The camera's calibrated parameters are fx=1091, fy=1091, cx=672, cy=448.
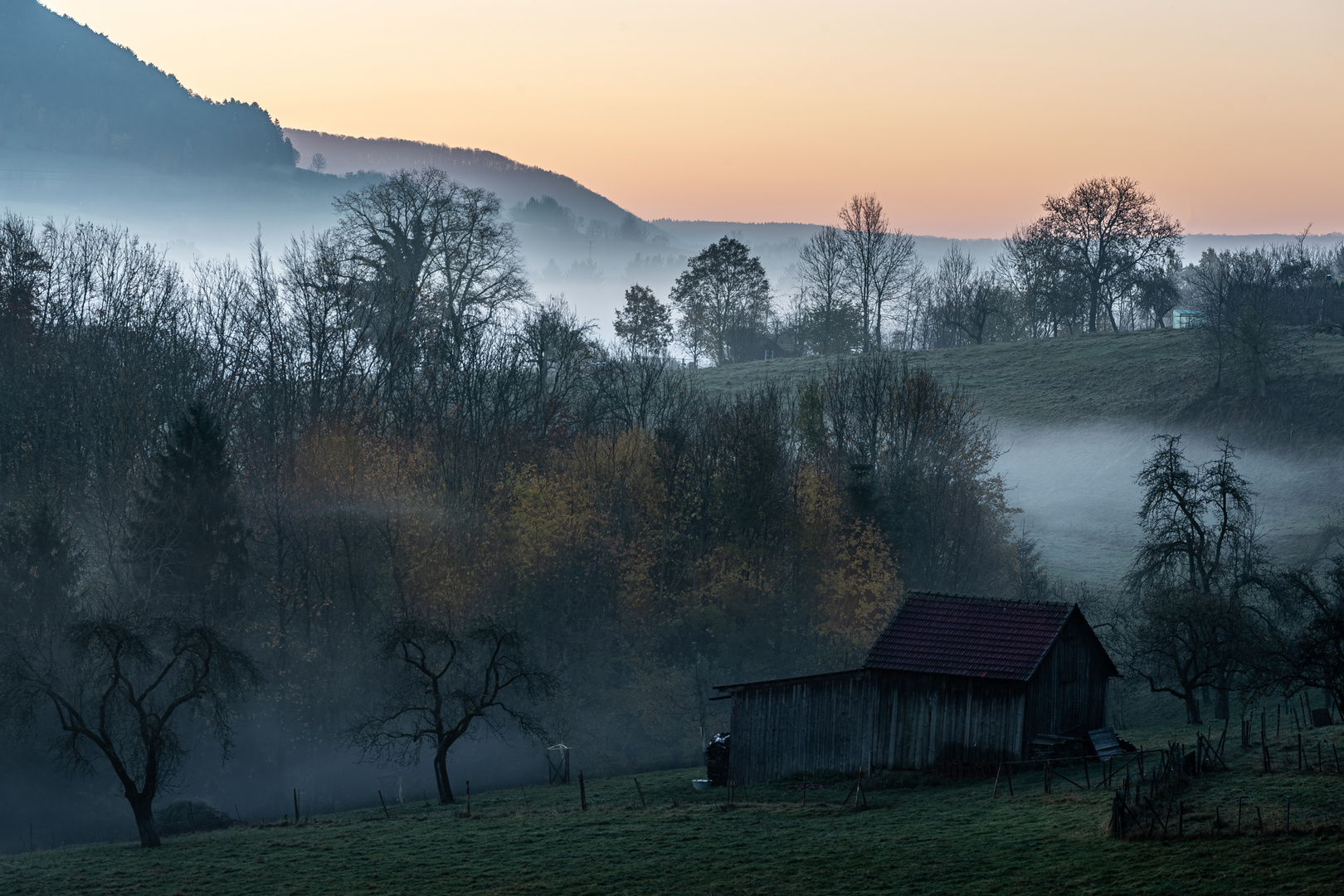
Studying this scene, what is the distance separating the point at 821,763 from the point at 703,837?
1048 centimetres

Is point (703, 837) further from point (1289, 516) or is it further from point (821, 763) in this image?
point (1289, 516)

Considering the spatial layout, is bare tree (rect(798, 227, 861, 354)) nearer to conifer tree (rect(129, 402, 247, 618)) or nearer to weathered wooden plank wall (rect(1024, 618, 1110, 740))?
conifer tree (rect(129, 402, 247, 618))

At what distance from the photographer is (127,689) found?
129 ft

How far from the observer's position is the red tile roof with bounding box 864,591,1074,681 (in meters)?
34.8

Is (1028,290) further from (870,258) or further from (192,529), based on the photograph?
(192,529)

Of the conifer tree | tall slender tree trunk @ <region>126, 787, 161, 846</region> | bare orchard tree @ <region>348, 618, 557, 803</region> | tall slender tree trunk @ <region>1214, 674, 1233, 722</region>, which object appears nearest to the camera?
tall slender tree trunk @ <region>126, 787, 161, 846</region>

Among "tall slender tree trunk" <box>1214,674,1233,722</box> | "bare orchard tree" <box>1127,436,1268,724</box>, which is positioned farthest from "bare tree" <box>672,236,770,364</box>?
"tall slender tree trunk" <box>1214,674,1233,722</box>

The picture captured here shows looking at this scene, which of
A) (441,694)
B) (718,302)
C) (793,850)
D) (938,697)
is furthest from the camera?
(718,302)

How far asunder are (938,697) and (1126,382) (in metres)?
→ 67.6

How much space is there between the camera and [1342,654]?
31688 millimetres

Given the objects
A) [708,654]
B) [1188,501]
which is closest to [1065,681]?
[1188,501]

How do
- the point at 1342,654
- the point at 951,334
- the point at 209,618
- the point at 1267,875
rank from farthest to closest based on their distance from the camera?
the point at 951,334
the point at 209,618
the point at 1342,654
the point at 1267,875

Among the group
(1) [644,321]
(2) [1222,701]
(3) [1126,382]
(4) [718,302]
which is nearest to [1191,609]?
(2) [1222,701]

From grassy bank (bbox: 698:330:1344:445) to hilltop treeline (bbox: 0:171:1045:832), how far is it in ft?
77.8
